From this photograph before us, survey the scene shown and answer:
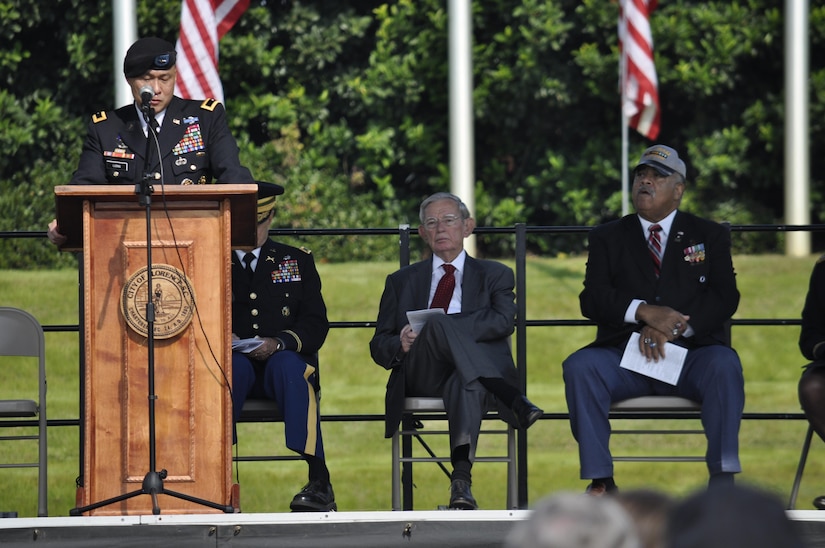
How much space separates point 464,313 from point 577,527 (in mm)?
3715

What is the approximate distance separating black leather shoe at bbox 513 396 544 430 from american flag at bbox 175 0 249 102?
549 cm

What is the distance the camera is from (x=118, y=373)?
163 inches

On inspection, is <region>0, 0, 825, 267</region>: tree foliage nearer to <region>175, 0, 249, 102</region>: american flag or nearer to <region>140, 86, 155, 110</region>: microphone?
<region>175, 0, 249, 102</region>: american flag

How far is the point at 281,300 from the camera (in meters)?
5.16

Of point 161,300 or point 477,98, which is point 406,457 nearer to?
point 161,300

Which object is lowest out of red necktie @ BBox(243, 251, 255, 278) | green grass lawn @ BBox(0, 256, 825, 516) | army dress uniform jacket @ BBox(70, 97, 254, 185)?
green grass lawn @ BBox(0, 256, 825, 516)

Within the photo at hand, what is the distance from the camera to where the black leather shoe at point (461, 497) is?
454 centimetres

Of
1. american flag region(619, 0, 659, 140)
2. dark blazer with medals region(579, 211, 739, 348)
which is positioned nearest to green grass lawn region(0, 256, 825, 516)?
american flag region(619, 0, 659, 140)

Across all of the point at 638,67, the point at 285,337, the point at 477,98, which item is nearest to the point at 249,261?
the point at 285,337

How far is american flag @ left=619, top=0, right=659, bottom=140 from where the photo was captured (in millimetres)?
11492

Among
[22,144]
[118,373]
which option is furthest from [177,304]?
[22,144]

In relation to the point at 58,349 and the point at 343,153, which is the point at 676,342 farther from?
the point at 343,153

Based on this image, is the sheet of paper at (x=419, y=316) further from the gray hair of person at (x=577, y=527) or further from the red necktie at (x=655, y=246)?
the gray hair of person at (x=577, y=527)

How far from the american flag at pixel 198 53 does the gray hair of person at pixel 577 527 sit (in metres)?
8.50
